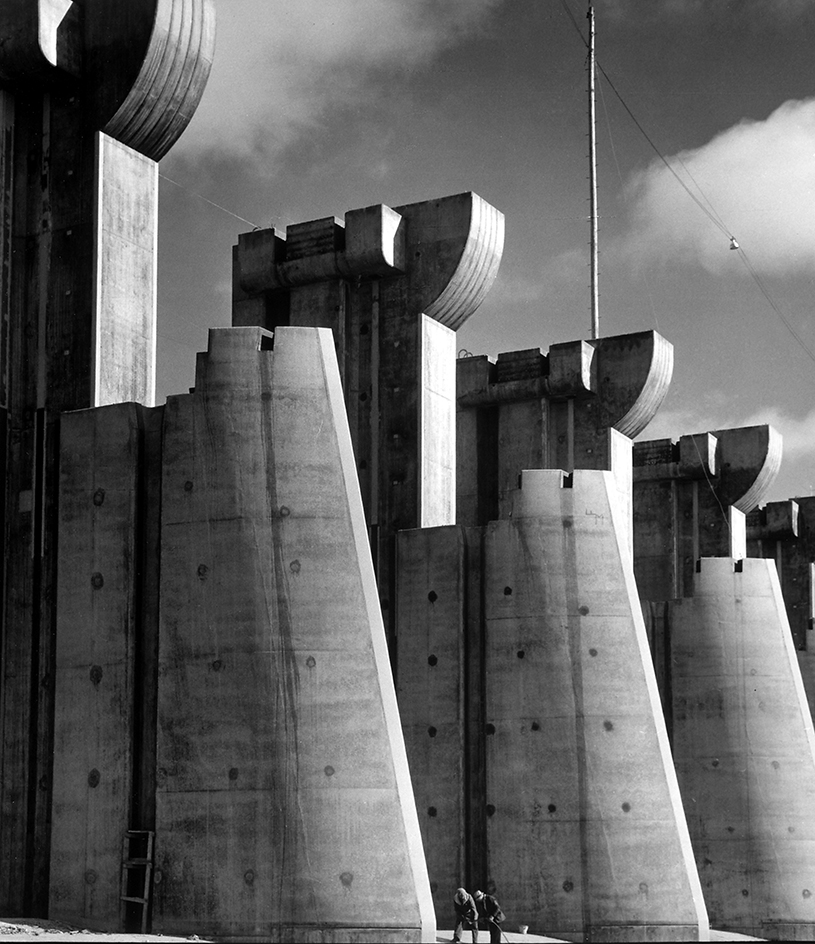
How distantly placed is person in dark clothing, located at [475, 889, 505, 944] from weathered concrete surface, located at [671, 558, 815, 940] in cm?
1216

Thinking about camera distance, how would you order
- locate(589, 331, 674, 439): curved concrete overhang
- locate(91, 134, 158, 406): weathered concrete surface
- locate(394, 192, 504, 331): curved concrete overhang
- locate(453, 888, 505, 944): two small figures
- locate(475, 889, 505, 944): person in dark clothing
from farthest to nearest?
locate(589, 331, 674, 439): curved concrete overhang → locate(394, 192, 504, 331): curved concrete overhang → locate(475, 889, 505, 944): person in dark clothing → locate(453, 888, 505, 944): two small figures → locate(91, 134, 158, 406): weathered concrete surface

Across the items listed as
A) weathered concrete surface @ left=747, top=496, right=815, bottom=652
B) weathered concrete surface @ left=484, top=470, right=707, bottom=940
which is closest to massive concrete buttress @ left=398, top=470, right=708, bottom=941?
weathered concrete surface @ left=484, top=470, right=707, bottom=940

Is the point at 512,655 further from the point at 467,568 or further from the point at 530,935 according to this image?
the point at 530,935

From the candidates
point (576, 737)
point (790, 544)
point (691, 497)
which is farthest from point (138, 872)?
point (790, 544)

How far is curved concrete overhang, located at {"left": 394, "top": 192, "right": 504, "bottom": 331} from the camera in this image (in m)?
33.9

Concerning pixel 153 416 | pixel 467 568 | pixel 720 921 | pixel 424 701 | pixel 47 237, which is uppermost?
pixel 47 237

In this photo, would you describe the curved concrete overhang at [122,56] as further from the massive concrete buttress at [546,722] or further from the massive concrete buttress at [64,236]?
the massive concrete buttress at [546,722]

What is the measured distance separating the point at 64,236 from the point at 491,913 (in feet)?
41.0

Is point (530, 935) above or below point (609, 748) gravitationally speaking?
below

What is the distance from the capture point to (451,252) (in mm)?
33969

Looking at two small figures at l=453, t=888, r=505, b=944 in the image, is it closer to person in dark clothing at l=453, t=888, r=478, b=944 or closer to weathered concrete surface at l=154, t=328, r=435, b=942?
person in dark clothing at l=453, t=888, r=478, b=944

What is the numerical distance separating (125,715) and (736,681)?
18993 mm

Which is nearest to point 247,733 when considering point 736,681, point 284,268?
point 284,268

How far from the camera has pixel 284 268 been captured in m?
36.0
